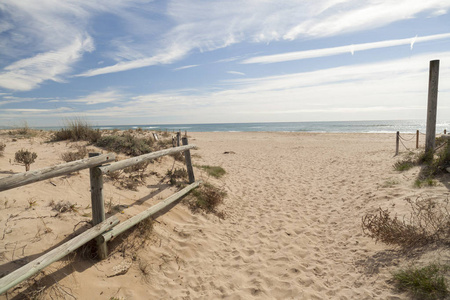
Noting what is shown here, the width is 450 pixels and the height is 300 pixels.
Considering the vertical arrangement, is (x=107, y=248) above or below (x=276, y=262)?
above

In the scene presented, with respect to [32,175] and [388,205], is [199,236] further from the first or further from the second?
[388,205]

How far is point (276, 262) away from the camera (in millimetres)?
4488

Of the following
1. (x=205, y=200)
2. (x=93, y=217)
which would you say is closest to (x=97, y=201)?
(x=93, y=217)

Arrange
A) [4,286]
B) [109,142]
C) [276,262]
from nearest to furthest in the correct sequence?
[4,286], [276,262], [109,142]

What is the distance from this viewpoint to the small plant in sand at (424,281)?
9.61 ft

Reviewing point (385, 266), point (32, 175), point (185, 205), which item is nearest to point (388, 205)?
point (385, 266)

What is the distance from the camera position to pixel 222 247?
5098mm

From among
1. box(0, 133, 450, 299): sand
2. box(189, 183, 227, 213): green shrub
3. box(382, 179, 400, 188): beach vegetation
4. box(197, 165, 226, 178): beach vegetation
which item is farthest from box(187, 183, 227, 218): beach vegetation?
box(382, 179, 400, 188): beach vegetation

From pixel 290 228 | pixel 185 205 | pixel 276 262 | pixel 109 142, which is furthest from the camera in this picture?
pixel 109 142

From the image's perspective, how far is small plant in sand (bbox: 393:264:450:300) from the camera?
2.93 metres

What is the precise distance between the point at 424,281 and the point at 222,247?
323 cm

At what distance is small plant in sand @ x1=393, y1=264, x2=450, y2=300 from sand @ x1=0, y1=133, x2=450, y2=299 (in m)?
0.13

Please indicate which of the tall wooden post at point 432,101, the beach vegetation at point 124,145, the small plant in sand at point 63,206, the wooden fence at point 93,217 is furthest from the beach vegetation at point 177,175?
the tall wooden post at point 432,101

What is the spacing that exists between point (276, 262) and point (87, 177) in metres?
4.72
